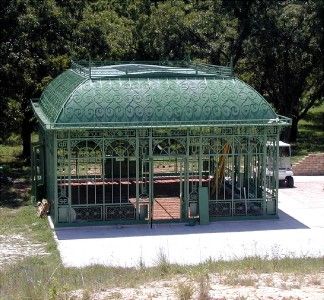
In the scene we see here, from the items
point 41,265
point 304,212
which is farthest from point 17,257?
point 304,212

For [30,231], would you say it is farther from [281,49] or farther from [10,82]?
[281,49]

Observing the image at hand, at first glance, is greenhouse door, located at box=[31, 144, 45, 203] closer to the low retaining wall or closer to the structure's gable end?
the structure's gable end

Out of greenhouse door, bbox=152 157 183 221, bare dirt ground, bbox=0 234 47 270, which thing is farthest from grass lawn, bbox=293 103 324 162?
bare dirt ground, bbox=0 234 47 270

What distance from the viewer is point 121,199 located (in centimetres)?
2225

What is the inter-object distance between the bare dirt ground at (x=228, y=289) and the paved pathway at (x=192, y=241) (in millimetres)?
3183

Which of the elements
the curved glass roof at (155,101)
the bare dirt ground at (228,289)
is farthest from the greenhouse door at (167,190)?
the bare dirt ground at (228,289)

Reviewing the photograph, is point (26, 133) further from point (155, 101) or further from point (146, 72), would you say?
point (155, 101)

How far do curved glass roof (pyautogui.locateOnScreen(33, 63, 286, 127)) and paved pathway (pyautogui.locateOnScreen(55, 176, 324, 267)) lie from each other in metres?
2.81

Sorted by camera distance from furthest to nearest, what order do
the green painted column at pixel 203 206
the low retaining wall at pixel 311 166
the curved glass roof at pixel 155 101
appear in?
the low retaining wall at pixel 311 166, the green painted column at pixel 203 206, the curved glass roof at pixel 155 101

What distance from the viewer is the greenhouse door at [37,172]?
24531 mm

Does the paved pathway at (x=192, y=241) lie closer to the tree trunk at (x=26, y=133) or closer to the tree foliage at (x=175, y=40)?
the tree foliage at (x=175, y=40)

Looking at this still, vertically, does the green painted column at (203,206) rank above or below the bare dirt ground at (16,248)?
above

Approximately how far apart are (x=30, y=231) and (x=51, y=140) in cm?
253

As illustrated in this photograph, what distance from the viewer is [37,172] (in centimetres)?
2528
